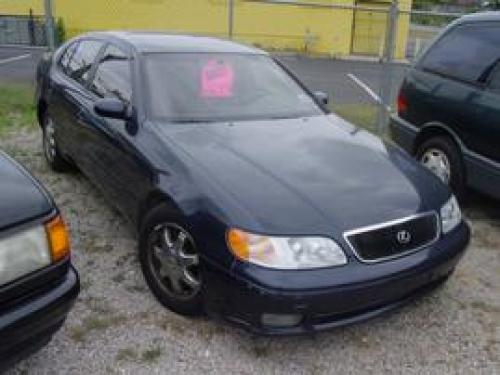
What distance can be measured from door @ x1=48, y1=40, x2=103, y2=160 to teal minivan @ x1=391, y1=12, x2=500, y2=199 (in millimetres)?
2984

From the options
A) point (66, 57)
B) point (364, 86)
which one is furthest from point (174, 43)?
point (364, 86)

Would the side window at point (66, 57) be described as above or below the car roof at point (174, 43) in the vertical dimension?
below

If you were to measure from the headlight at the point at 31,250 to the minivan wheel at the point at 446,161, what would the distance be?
12.0 feet

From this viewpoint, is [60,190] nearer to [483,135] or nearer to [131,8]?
[483,135]

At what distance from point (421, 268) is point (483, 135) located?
87.9 inches

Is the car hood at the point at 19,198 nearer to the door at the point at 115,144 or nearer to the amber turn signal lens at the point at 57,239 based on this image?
the amber turn signal lens at the point at 57,239

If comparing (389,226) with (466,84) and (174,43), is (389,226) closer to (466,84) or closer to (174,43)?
(174,43)

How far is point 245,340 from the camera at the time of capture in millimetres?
3428

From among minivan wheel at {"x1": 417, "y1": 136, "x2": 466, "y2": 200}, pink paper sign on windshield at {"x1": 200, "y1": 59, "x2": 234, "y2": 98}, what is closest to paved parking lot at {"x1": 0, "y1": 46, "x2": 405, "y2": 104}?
minivan wheel at {"x1": 417, "y1": 136, "x2": 466, "y2": 200}

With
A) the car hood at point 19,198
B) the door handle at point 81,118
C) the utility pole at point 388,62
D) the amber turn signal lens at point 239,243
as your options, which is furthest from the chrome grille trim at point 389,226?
the utility pole at point 388,62

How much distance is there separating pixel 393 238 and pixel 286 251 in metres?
0.63

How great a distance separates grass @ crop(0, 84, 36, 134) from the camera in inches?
319

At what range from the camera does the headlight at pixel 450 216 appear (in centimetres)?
360

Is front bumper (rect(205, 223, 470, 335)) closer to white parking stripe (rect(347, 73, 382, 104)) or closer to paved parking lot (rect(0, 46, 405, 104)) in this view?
paved parking lot (rect(0, 46, 405, 104))
